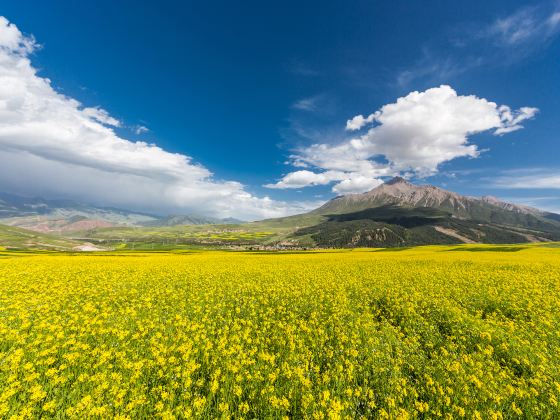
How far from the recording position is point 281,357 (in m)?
9.48

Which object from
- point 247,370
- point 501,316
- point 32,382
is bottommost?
point 501,316

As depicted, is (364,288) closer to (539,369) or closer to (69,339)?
(539,369)

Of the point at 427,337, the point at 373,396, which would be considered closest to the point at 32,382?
the point at 373,396

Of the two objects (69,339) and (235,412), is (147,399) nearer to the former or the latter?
(235,412)

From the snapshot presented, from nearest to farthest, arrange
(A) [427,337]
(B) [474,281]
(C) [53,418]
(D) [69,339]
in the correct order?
(C) [53,418] < (D) [69,339] < (A) [427,337] < (B) [474,281]

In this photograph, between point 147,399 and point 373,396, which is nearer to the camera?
point 147,399

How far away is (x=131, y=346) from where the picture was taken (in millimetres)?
9961

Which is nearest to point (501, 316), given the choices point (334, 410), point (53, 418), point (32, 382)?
point (334, 410)

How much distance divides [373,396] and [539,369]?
6543mm

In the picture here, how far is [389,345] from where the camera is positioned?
1015 centimetres

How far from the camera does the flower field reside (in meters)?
6.82

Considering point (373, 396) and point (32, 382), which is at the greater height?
point (32, 382)

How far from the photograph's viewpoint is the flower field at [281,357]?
682 cm

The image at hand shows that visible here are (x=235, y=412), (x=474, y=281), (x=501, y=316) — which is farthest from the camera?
(x=474, y=281)
